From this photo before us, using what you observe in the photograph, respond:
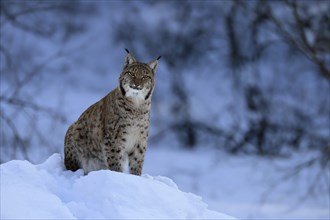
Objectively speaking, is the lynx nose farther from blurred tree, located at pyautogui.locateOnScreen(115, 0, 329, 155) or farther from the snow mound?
blurred tree, located at pyautogui.locateOnScreen(115, 0, 329, 155)

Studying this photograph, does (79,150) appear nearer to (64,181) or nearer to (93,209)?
(64,181)

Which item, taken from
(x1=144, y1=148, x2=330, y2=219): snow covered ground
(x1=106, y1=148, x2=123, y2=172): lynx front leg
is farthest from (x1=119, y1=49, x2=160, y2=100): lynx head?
(x1=144, y1=148, x2=330, y2=219): snow covered ground

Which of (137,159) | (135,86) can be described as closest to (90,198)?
(135,86)

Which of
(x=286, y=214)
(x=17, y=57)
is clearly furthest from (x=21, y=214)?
(x=17, y=57)

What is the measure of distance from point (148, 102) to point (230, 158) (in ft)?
46.7

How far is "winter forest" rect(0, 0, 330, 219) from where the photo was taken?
19.3 metres

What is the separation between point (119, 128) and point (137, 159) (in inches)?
15.1

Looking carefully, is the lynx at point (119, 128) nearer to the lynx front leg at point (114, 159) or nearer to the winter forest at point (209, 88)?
the lynx front leg at point (114, 159)

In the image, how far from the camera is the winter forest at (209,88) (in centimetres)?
1930

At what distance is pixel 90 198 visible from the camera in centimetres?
614

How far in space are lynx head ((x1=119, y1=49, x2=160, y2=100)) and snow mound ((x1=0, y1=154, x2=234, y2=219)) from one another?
112cm

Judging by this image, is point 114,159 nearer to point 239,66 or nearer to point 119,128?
point 119,128

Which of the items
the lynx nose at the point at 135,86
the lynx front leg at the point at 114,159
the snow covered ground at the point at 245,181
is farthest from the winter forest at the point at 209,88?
the lynx nose at the point at 135,86

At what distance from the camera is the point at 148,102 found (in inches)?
303
